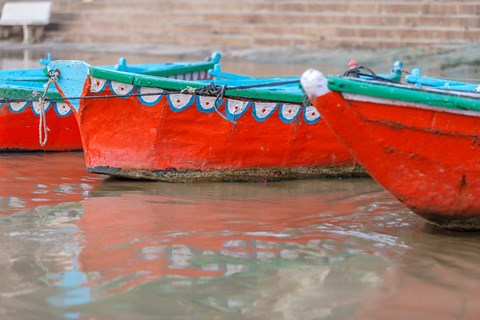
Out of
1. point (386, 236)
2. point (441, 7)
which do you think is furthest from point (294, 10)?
point (386, 236)

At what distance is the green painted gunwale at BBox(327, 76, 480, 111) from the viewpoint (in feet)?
15.8

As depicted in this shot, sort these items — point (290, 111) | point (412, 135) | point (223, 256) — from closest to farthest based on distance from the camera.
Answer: point (223, 256) → point (412, 135) → point (290, 111)

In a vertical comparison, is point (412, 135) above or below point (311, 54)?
below

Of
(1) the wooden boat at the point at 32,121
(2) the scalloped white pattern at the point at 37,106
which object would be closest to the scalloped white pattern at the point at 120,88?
(1) the wooden boat at the point at 32,121

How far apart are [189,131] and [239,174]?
1.73ft

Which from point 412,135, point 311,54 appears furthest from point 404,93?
point 311,54

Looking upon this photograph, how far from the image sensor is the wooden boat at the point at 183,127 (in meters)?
6.63

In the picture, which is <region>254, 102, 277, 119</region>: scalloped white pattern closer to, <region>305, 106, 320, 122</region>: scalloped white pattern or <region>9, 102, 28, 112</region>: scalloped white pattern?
<region>305, 106, 320, 122</region>: scalloped white pattern

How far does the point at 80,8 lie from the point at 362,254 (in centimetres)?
1788

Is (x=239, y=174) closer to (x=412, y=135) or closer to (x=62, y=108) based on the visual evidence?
(x=62, y=108)

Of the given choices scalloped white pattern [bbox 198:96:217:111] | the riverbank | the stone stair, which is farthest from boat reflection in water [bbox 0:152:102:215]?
the stone stair

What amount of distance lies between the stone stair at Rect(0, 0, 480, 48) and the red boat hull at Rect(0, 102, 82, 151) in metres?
9.34

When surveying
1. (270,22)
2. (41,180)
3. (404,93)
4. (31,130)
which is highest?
(270,22)

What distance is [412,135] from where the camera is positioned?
5.03m
